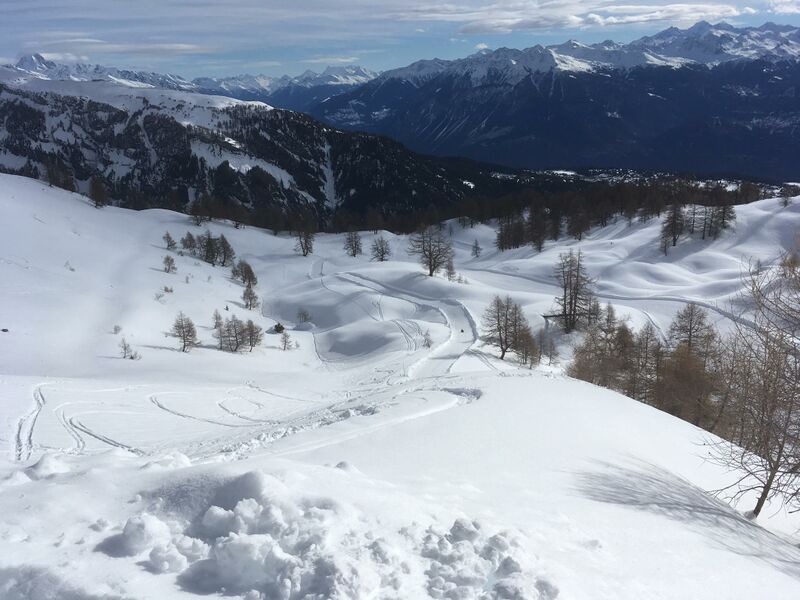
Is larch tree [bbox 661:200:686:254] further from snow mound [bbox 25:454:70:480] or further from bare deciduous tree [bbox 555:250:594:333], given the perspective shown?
snow mound [bbox 25:454:70:480]

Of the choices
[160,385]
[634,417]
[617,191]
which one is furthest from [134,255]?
[617,191]

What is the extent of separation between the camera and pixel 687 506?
10.5 metres

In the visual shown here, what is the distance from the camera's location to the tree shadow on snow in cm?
916

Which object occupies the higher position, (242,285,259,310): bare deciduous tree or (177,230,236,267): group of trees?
(177,230,236,267): group of trees

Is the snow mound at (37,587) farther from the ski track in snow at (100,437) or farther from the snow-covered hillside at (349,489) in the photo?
the ski track in snow at (100,437)

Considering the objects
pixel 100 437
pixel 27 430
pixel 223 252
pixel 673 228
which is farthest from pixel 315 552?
pixel 223 252

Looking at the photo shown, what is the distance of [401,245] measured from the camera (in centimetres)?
10731

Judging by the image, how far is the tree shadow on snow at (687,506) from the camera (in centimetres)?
916

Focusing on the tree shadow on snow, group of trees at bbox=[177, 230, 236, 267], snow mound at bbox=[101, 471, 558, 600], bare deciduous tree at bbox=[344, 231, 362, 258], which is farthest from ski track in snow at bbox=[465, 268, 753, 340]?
group of trees at bbox=[177, 230, 236, 267]

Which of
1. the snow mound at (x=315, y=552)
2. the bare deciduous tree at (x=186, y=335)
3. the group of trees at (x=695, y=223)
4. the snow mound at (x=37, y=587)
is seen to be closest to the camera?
the snow mound at (x=37, y=587)

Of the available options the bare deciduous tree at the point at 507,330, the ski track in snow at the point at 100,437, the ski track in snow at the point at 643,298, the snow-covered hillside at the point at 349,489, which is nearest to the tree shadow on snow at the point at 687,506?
the snow-covered hillside at the point at 349,489

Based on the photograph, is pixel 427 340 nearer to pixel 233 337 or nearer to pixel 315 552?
pixel 233 337

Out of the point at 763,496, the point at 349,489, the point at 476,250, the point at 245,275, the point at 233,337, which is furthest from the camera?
the point at 476,250

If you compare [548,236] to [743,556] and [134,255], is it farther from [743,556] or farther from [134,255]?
[743,556]
